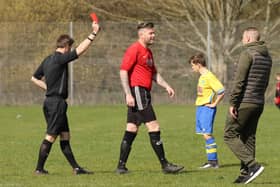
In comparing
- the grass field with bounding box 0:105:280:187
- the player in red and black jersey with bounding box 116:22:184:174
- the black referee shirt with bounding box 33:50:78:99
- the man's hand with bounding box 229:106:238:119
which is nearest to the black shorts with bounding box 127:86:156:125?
the player in red and black jersey with bounding box 116:22:184:174

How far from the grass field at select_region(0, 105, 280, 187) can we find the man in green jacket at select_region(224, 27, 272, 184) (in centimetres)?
40

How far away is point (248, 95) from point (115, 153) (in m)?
4.23

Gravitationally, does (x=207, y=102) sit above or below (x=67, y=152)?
above

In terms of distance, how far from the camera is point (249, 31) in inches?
354

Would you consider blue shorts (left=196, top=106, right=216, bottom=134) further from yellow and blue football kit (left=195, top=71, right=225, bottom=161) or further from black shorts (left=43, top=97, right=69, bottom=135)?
black shorts (left=43, top=97, right=69, bottom=135)

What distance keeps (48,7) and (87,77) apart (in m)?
5.01

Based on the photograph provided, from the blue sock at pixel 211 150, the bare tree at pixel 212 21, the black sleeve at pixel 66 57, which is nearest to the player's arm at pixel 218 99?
the blue sock at pixel 211 150

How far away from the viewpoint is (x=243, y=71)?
8820 millimetres

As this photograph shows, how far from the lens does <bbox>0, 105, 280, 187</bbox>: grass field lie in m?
9.57

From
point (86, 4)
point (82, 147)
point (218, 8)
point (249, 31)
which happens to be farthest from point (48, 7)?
point (249, 31)

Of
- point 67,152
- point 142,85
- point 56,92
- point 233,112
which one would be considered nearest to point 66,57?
point 56,92

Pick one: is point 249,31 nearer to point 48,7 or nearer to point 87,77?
point 87,77

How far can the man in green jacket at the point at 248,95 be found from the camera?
29.1 ft

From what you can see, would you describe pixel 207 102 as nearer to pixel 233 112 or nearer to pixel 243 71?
pixel 233 112
